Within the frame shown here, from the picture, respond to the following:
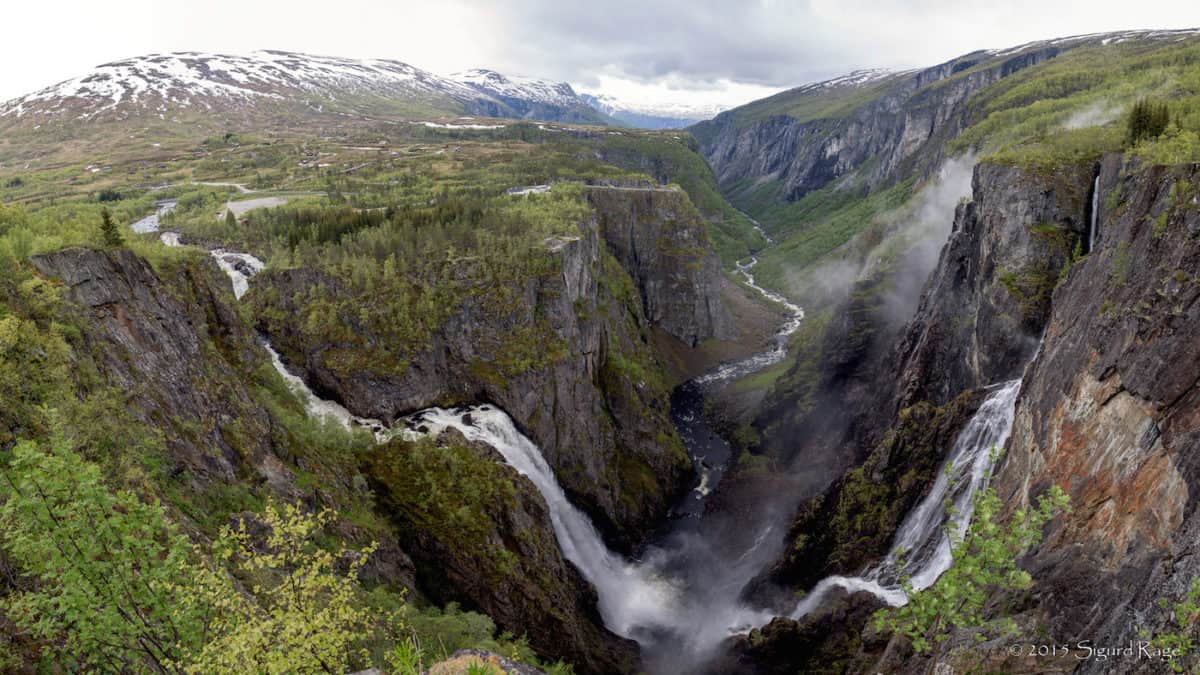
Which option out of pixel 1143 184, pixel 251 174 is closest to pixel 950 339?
pixel 1143 184

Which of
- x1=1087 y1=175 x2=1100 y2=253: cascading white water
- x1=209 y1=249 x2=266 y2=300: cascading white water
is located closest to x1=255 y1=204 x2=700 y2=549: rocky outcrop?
x1=209 y1=249 x2=266 y2=300: cascading white water

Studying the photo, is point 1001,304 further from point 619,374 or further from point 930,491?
point 619,374

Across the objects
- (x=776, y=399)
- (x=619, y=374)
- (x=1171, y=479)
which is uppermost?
(x=1171, y=479)

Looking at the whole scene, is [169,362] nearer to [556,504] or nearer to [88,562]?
[88,562]

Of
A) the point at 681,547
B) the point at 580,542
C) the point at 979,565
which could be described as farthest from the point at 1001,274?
the point at 580,542

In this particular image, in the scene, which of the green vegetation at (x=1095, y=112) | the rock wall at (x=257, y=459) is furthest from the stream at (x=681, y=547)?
the green vegetation at (x=1095, y=112)
